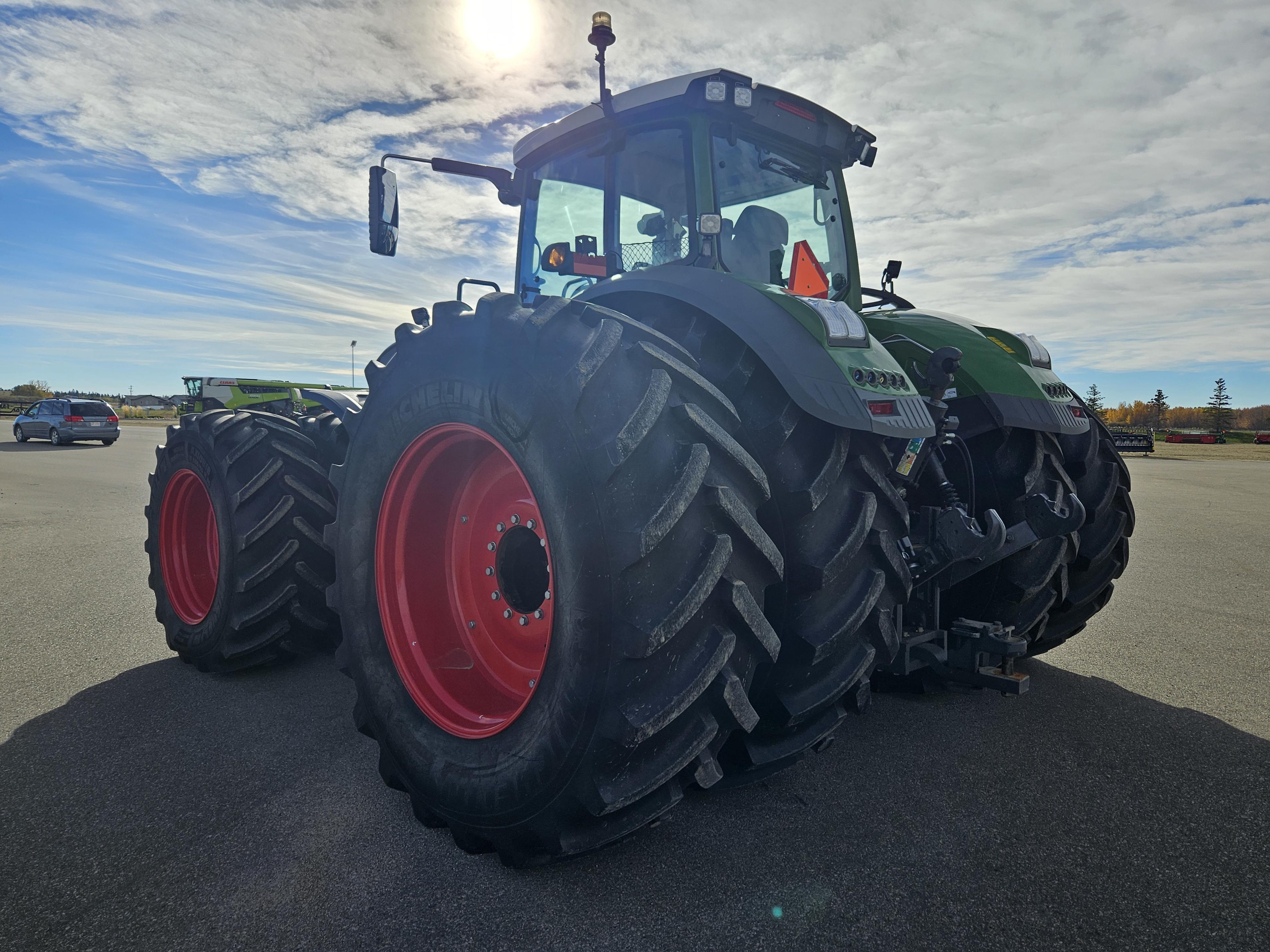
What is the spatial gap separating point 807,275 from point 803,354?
1.25 m

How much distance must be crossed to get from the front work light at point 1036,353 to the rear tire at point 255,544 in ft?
10.3

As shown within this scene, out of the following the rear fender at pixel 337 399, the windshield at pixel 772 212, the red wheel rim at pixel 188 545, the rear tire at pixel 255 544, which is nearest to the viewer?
the windshield at pixel 772 212

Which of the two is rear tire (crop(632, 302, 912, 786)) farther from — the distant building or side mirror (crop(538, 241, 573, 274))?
the distant building

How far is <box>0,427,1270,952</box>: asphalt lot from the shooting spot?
175 centimetres

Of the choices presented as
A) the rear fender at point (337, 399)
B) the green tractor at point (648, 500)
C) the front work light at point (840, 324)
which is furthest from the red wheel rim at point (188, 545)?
the front work light at point (840, 324)

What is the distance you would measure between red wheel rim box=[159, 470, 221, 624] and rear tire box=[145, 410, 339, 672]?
0.07 ft

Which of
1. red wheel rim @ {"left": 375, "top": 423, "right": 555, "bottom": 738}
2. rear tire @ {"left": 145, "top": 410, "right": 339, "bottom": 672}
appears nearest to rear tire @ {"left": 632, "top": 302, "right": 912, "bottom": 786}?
red wheel rim @ {"left": 375, "top": 423, "right": 555, "bottom": 738}

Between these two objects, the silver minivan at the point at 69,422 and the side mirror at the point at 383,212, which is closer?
the side mirror at the point at 383,212

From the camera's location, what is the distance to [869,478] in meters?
2.09

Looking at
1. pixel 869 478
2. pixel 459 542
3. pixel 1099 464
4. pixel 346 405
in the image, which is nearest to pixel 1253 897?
pixel 869 478

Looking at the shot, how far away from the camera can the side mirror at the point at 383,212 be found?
11.0ft

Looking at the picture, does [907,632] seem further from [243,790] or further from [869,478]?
[243,790]

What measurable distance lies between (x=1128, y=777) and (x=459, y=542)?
2403mm

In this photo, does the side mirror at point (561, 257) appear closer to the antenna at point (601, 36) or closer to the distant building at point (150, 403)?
the antenna at point (601, 36)
